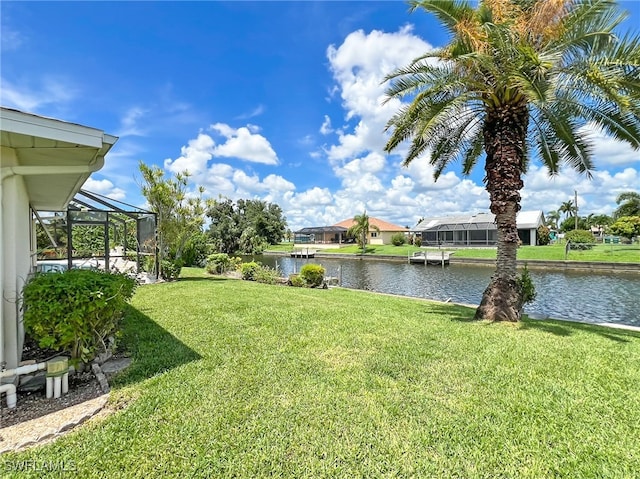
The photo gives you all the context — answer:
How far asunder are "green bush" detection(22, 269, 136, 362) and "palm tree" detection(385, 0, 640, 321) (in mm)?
6319

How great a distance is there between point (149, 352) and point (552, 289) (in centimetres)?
1951

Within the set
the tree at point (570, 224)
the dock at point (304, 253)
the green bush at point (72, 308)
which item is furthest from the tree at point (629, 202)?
the green bush at point (72, 308)

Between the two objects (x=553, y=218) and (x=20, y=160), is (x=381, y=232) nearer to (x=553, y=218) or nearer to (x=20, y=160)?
(x=553, y=218)

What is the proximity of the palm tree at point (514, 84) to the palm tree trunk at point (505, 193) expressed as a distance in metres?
0.02

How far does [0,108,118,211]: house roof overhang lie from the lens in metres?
3.05

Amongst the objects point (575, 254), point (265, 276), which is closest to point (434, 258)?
point (575, 254)

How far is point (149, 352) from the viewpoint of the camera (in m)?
4.62

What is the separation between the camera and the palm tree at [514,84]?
6160 mm

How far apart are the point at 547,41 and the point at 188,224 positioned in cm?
1284

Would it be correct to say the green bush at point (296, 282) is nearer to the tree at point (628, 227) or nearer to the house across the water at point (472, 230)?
the house across the water at point (472, 230)

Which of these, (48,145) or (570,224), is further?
(570,224)

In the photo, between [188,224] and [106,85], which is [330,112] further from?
[106,85]

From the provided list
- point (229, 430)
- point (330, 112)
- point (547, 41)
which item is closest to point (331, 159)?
point (330, 112)

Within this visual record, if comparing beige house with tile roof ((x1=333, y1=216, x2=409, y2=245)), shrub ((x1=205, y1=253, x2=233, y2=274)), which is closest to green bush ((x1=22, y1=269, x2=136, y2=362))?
shrub ((x1=205, y1=253, x2=233, y2=274))
